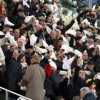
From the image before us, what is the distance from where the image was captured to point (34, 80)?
14977 mm

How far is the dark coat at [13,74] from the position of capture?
1562 centimetres

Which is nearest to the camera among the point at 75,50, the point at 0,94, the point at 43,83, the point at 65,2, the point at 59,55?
the point at 0,94

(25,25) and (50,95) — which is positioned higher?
(25,25)

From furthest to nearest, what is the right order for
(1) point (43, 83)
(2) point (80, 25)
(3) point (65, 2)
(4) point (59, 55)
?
(3) point (65, 2) → (2) point (80, 25) → (4) point (59, 55) → (1) point (43, 83)

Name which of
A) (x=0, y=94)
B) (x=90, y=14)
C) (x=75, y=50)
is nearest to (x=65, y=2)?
(x=90, y=14)

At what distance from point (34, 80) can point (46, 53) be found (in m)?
2.81

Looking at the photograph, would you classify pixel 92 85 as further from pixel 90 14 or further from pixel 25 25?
pixel 90 14

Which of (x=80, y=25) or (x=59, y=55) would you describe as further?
(x=80, y=25)

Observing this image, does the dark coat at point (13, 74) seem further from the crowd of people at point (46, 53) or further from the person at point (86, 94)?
the person at point (86, 94)

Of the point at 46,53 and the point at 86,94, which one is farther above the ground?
the point at 46,53

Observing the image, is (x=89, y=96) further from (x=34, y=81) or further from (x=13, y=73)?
(x=13, y=73)

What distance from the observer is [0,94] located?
14.4 m

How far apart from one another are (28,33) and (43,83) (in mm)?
3246

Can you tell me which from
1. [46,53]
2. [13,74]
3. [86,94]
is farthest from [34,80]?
[46,53]
